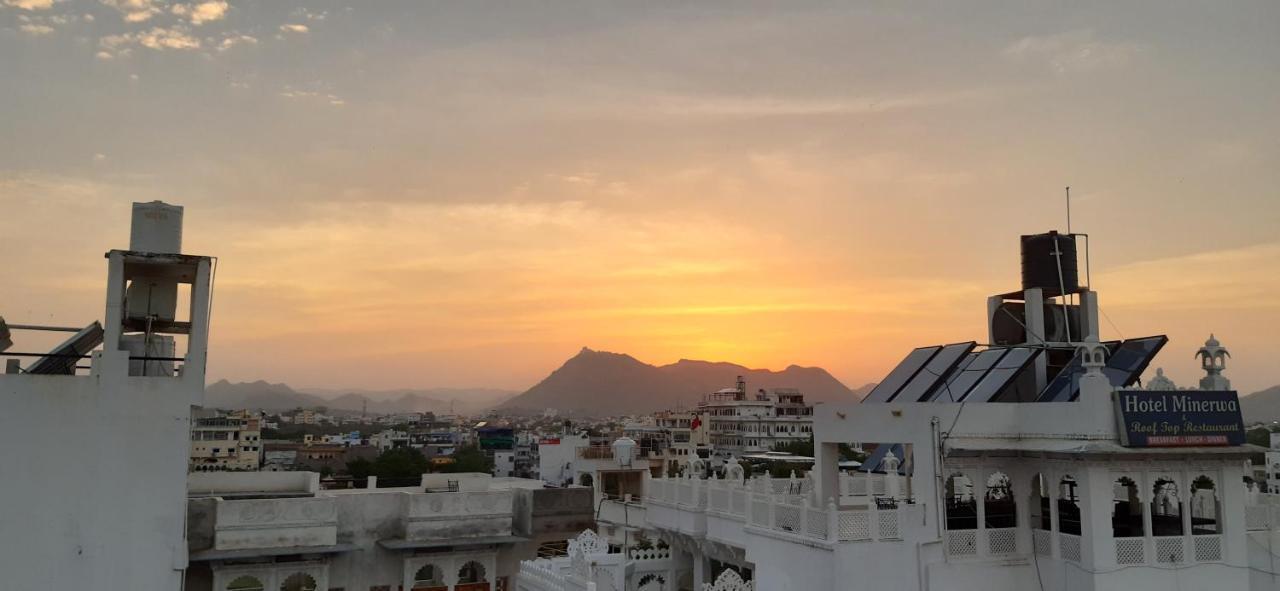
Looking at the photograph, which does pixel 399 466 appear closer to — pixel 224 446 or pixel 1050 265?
pixel 224 446

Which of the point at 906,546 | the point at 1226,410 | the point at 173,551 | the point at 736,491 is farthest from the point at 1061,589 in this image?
the point at 173,551

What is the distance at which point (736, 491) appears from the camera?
805 inches

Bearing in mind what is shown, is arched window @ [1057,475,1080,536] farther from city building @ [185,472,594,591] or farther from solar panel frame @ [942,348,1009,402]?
city building @ [185,472,594,591]

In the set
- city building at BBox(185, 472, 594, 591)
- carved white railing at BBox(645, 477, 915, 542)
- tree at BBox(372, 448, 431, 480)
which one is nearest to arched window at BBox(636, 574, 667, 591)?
carved white railing at BBox(645, 477, 915, 542)

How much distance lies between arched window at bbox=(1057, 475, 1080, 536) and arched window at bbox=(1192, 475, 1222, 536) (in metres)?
2.21

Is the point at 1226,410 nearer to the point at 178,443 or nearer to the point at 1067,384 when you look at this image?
the point at 1067,384

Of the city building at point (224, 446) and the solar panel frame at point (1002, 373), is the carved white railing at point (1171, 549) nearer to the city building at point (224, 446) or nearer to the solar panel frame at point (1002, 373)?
the solar panel frame at point (1002, 373)

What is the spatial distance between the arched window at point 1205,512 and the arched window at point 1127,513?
1.03m

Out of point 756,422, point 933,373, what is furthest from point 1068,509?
point 756,422

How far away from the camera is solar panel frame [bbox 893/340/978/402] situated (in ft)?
65.0

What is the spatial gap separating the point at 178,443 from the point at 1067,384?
726 inches

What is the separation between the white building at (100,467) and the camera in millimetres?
17625

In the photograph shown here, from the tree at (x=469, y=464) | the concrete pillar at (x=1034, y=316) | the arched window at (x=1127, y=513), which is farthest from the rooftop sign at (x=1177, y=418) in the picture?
the tree at (x=469, y=464)

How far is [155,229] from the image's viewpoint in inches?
788
